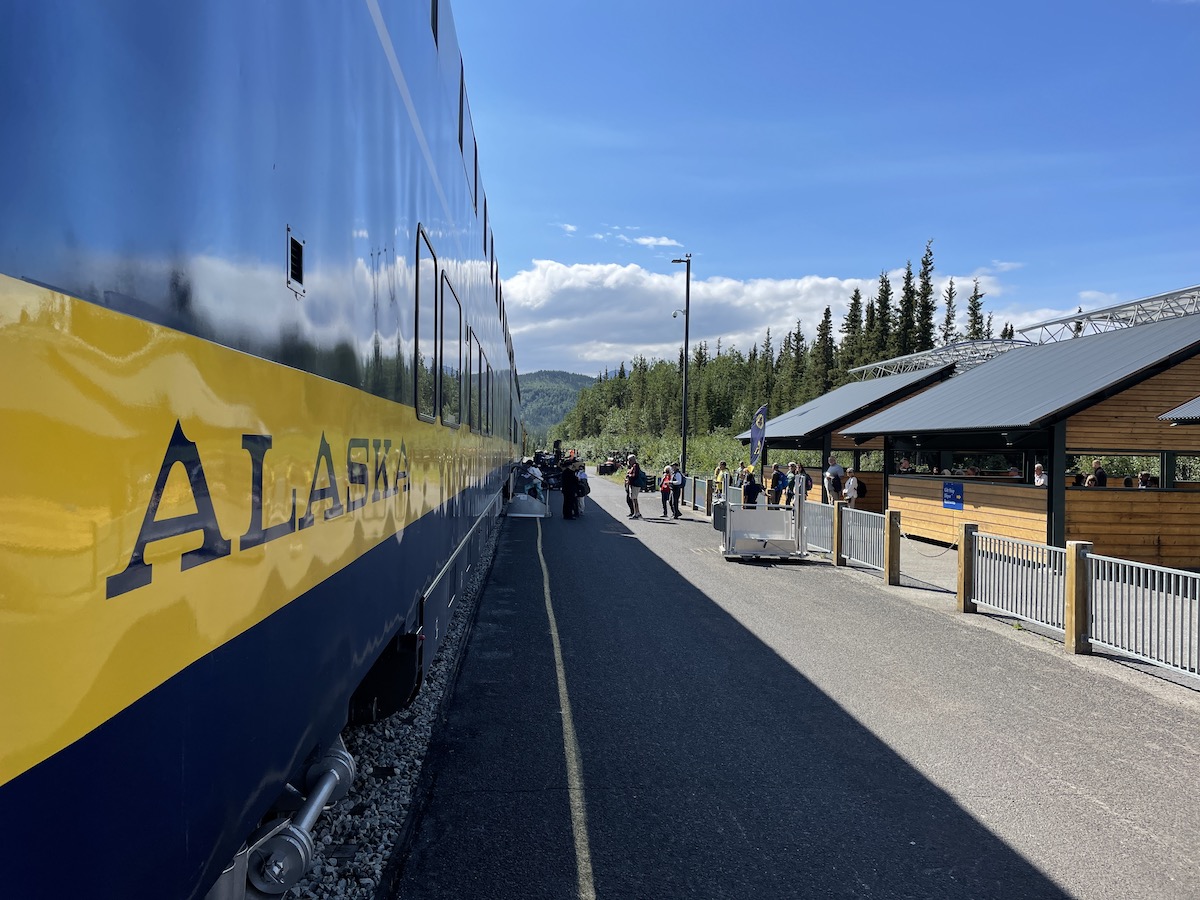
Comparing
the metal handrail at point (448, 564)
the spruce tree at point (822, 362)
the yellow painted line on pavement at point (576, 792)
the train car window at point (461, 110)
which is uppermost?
the spruce tree at point (822, 362)

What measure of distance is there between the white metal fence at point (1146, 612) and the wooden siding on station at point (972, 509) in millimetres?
4265

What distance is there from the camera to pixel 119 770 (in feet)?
4.72

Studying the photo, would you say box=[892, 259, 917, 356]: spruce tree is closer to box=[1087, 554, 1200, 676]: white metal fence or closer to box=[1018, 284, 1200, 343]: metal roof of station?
box=[1018, 284, 1200, 343]: metal roof of station

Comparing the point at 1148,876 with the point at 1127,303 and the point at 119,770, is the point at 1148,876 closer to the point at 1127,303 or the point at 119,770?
the point at 119,770

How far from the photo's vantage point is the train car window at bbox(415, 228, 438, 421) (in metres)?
4.57

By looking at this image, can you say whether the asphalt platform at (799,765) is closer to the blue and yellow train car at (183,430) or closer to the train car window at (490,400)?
the blue and yellow train car at (183,430)

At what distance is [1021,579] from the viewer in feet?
30.8

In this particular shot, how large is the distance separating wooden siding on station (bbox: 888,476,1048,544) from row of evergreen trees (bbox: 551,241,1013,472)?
22.5 metres

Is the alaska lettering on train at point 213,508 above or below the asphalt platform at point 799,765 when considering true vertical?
above

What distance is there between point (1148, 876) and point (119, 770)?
4567 millimetres

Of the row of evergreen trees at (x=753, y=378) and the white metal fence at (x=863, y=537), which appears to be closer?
the white metal fence at (x=863, y=537)

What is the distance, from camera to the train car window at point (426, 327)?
15.0 ft

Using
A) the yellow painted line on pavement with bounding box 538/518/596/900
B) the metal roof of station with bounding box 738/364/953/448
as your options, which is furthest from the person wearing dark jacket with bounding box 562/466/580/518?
the yellow painted line on pavement with bounding box 538/518/596/900

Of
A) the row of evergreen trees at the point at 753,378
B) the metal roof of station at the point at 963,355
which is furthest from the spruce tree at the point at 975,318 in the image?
the metal roof of station at the point at 963,355
